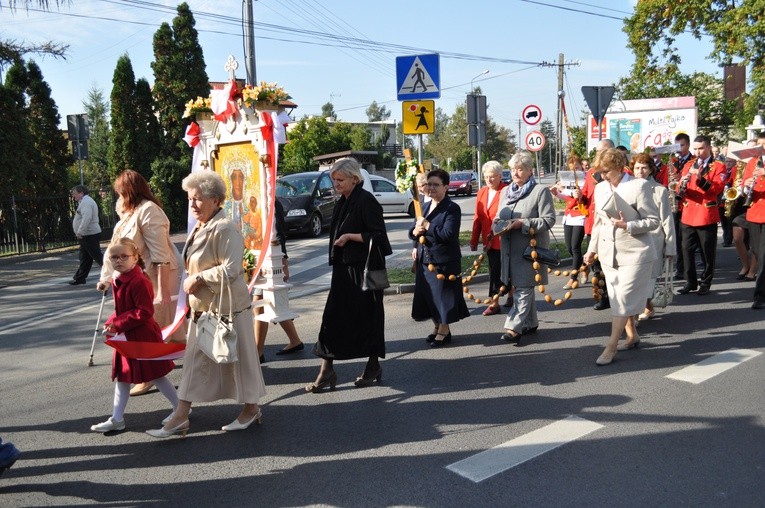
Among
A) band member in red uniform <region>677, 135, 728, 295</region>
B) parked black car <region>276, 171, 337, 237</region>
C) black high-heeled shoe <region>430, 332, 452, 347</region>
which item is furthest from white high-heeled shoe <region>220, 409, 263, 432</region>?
parked black car <region>276, 171, 337, 237</region>

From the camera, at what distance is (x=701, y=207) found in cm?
914

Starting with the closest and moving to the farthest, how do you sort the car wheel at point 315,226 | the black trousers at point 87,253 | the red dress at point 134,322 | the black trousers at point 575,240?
the red dress at point 134,322, the black trousers at point 575,240, the black trousers at point 87,253, the car wheel at point 315,226

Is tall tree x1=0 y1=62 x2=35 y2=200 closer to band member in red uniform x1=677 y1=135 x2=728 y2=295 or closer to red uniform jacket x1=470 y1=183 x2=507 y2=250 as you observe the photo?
red uniform jacket x1=470 y1=183 x2=507 y2=250

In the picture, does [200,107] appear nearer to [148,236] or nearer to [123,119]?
[148,236]

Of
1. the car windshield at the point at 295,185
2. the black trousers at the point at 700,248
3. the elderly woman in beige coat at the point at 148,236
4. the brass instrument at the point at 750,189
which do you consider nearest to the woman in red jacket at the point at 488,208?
the black trousers at the point at 700,248

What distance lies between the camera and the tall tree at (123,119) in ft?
74.1

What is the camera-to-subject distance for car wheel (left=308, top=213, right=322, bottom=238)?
1875cm

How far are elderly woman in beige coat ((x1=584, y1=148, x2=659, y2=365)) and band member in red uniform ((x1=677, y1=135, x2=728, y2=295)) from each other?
3.23m

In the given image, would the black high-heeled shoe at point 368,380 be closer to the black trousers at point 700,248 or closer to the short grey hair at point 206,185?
the short grey hair at point 206,185

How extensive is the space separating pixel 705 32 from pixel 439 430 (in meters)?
22.4

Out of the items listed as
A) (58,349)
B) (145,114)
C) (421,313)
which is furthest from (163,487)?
(145,114)

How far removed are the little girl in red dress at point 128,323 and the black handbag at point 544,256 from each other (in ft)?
12.1

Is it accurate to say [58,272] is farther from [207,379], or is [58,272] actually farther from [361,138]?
[361,138]

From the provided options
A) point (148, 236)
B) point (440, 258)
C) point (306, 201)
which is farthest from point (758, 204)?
→ point (306, 201)
